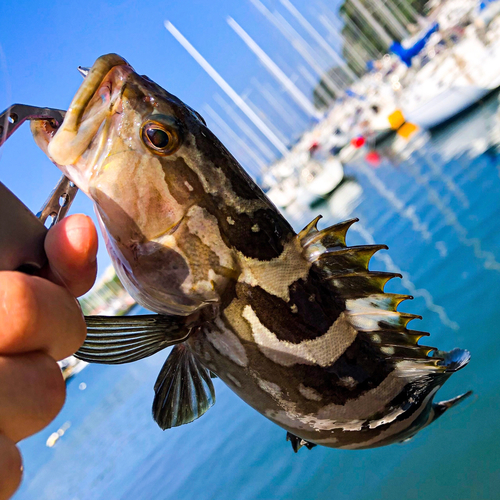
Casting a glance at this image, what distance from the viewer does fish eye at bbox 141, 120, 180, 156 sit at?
187cm

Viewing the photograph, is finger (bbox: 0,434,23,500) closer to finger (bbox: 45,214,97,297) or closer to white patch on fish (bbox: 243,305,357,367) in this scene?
finger (bbox: 45,214,97,297)

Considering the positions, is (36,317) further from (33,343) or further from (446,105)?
(446,105)

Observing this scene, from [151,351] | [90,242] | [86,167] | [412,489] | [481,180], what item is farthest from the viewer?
[481,180]

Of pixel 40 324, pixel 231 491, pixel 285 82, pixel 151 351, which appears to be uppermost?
pixel 285 82

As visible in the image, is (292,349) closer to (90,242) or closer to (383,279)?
(383,279)

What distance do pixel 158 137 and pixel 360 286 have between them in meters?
1.19

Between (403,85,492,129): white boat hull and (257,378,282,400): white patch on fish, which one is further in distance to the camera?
(403,85,492,129): white boat hull

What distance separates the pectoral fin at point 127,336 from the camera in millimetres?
1802

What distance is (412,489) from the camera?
460cm

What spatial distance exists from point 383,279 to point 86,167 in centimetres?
146

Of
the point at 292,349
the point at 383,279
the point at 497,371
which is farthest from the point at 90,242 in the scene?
the point at 497,371

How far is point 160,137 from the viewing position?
74.2 inches

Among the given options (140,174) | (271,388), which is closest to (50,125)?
(140,174)

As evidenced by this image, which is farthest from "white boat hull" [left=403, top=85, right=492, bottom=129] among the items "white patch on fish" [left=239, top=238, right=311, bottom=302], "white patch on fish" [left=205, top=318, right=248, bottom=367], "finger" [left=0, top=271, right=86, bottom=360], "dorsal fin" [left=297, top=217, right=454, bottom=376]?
"finger" [left=0, top=271, right=86, bottom=360]
